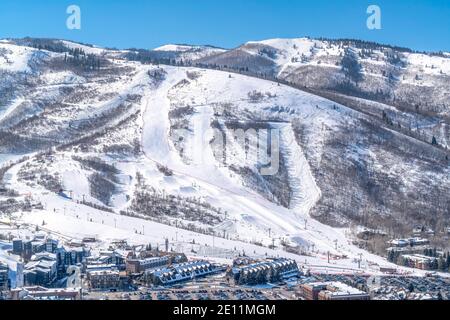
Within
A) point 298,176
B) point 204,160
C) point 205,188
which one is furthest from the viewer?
point 204,160

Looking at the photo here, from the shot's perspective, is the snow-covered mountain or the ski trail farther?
the ski trail

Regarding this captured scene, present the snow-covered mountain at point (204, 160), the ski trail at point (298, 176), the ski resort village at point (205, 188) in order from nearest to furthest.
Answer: the ski resort village at point (205, 188)
the snow-covered mountain at point (204, 160)
the ski trail at point (298, 176)

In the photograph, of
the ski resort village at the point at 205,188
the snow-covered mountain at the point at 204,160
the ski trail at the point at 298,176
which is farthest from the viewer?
the ski trail at the point at 298,176

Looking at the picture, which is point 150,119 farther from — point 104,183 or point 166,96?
point 104,183

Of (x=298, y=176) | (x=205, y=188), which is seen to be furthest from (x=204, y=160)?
(x=298, y=176)

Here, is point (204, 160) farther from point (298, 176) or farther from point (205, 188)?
point (298, 176)

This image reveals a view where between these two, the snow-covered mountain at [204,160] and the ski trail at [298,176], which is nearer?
the snow-covered mountain at [204,160]
